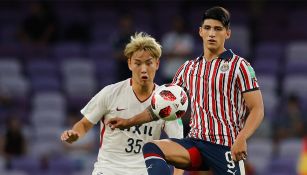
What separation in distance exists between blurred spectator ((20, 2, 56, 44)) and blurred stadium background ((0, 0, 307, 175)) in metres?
0.02

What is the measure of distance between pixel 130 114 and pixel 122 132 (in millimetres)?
168

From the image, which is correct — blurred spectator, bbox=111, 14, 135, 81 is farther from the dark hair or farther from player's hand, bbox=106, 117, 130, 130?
the dark hair

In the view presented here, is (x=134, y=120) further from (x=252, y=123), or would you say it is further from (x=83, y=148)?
(x=83, y=148)

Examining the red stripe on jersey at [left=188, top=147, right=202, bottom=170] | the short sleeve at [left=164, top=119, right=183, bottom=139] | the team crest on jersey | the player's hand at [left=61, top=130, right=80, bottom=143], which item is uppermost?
the team crest on jersey

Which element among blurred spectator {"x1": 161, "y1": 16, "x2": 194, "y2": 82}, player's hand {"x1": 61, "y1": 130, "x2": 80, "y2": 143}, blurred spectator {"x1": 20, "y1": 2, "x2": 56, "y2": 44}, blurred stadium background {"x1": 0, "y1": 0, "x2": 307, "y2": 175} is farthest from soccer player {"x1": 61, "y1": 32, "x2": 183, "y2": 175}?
blurred spectator {"x1": 20, "y1": 2, "x2": 56, "y2": 44}

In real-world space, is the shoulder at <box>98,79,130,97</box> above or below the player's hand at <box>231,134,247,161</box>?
above

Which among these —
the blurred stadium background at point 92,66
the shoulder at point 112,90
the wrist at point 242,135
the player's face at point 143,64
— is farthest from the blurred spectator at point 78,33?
the wrist at point 242,135

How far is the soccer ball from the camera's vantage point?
6930 millimetres

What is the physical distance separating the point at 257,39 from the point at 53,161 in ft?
16.9

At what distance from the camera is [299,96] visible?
14.6 metres

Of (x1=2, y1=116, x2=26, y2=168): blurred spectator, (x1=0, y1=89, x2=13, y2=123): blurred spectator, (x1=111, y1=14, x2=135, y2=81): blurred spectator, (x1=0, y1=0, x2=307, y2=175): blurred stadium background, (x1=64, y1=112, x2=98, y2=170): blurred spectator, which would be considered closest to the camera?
(x1=111, y1=14, x2=135, y2=81): blurred spectator

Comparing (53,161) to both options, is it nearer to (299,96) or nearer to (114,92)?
(299,96)

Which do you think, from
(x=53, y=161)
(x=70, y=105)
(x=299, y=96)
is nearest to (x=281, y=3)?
(x=299, y=96)

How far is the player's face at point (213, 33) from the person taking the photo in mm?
6926
